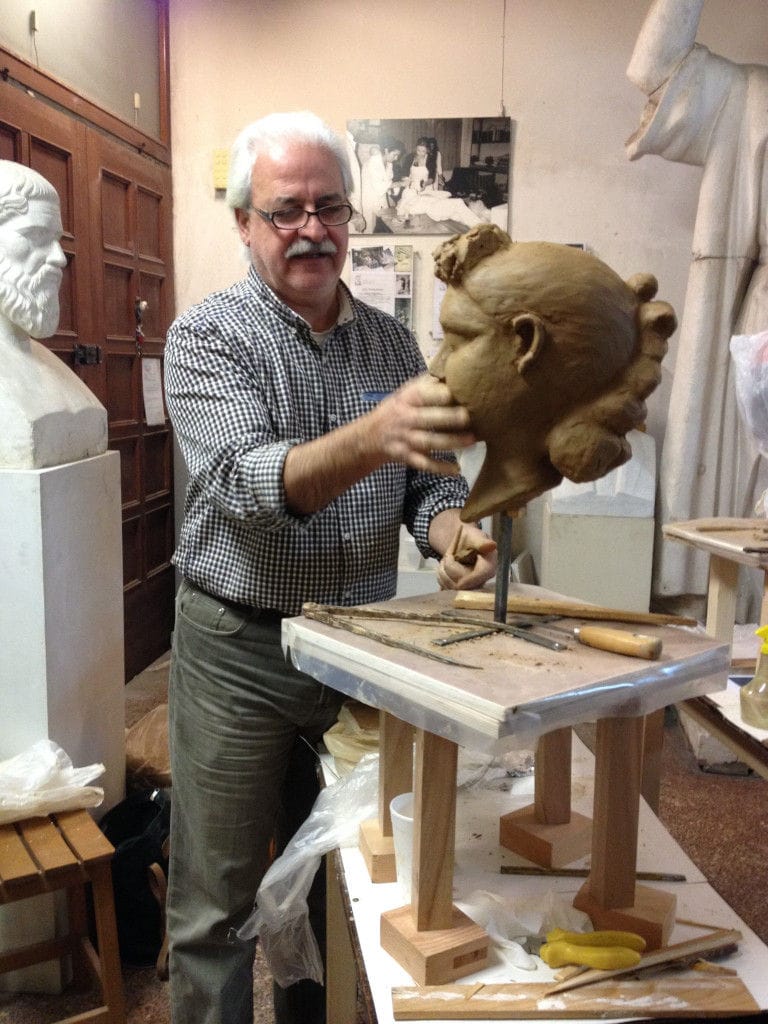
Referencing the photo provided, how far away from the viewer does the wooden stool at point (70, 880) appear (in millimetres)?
1845

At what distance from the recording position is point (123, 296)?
381cm

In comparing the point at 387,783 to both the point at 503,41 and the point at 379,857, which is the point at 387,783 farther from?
the point at 503,41

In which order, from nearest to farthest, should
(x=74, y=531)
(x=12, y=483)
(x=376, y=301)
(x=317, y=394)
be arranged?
(x=317, y=394) → (x=12, y=483) → (x=74, y=531) → (x=376, y=301)

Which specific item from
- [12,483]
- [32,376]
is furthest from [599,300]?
[32,376]

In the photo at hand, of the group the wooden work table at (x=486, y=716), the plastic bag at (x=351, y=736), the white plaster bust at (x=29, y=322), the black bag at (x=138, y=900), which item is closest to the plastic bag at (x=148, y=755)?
the black bag at (x=138, y=900)

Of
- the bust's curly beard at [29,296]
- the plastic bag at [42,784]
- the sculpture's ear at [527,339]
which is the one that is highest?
the bust's curly beard at [29,296]

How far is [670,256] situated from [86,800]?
11.2 feet

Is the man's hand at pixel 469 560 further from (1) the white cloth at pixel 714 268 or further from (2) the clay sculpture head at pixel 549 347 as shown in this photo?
(1) the white cloth at pixel 714 268

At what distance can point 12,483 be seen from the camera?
6.81 feet

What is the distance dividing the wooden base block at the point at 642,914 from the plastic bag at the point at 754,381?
1.22m

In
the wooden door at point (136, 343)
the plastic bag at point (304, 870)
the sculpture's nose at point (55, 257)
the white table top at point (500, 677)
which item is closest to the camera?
the white table top at point (500, 677)

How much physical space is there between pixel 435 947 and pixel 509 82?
396 cm

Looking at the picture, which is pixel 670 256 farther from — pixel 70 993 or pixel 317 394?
pixel 70 993

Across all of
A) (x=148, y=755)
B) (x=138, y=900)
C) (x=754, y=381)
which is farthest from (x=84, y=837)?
(x=754, y=381)
